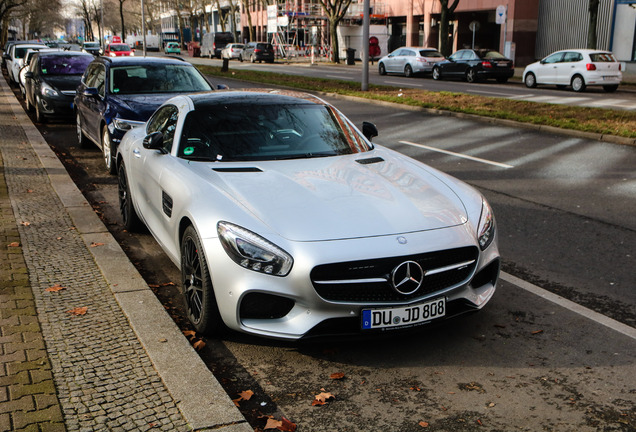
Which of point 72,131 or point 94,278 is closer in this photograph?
point 94,278

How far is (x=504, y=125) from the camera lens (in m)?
15.9

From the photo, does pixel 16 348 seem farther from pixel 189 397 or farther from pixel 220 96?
pixel 220 96

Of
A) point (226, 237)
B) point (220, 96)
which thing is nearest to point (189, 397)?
point (226, 237)

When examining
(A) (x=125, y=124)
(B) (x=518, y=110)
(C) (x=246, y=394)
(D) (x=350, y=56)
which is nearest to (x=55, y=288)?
(C) (x=246, y=394)

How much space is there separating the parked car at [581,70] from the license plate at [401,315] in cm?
2360

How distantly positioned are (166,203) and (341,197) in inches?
57.4

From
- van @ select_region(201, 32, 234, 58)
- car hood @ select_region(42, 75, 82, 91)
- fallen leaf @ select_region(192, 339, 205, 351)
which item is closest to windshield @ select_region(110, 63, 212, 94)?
car hood @ select_region(42, 75, 82, 91)

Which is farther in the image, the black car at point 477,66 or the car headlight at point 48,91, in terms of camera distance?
the black car at point 477,66

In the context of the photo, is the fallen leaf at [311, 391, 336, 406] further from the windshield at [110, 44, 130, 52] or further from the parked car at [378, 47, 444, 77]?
the windshield at [110, 44, 130, 52]

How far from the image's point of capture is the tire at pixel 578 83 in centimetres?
2546

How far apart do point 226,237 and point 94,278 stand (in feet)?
6.02

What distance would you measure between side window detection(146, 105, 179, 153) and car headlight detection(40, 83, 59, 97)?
1012 cm

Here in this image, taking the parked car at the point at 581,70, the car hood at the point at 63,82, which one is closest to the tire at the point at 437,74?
the parked car at the point at 581,70

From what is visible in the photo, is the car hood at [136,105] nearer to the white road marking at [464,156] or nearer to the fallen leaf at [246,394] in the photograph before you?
the white road marking at [464,156]
